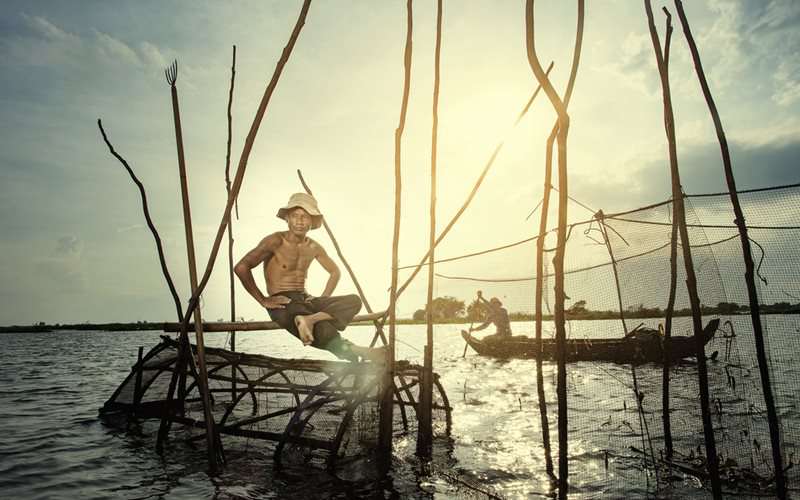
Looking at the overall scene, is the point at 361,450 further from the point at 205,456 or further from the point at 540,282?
the point at 540,282

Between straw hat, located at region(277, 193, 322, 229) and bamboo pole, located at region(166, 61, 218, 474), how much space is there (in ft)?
3.99

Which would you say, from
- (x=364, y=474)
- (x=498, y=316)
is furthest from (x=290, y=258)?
(x=498, y=316)

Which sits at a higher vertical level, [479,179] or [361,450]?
[479,179]

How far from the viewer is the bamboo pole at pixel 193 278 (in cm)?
569

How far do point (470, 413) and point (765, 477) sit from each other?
5.79 m

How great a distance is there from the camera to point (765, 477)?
5285 millimetres

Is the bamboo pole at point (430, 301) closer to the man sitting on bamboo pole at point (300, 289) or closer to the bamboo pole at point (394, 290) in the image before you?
the bamboo pole at point (394, 290)

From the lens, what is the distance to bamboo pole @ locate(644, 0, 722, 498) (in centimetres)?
454

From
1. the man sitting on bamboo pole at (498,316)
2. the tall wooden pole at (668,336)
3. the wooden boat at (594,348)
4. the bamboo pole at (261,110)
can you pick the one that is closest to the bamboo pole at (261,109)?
the bamboo pole at (261,110)

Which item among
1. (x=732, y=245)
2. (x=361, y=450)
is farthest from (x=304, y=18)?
(x=732, y=245)

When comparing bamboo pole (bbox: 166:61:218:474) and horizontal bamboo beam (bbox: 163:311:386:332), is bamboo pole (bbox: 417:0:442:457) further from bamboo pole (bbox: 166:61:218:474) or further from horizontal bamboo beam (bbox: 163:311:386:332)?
bamboo pole (bbox: 166:61:218:474)

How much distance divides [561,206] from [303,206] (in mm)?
3175

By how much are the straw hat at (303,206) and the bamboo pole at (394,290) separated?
3.52 ft

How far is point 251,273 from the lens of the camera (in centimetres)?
561
